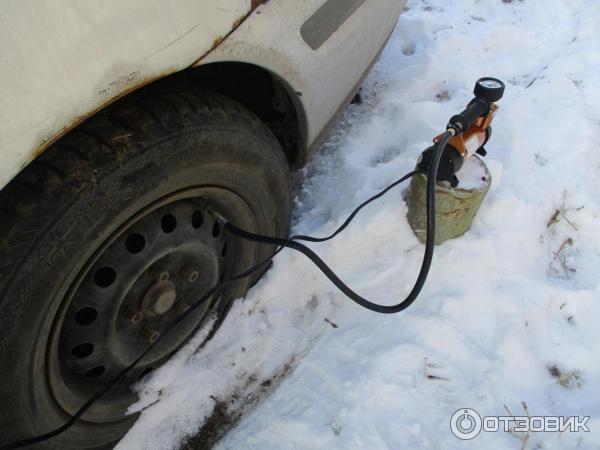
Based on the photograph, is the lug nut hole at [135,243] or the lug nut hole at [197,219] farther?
the lug nut hole at [197,219]

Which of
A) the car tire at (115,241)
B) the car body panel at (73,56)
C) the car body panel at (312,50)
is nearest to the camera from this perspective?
the car body panel at (73,56)

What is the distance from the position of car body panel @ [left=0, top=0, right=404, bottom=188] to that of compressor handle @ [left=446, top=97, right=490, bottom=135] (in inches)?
22.0

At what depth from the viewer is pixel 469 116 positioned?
1539 millimetres

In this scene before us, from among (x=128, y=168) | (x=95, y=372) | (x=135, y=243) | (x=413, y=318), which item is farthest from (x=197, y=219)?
(x=413, y=318)

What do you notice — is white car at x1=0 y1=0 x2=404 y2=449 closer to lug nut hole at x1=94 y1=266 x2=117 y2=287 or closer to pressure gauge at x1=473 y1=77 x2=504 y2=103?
lug nut hole at x1=94 y1=266 x2=117 y2=287

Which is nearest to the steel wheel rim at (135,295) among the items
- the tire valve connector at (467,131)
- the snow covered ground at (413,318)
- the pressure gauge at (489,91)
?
the snow covered ground at (413,318)

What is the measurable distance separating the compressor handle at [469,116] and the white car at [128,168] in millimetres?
424

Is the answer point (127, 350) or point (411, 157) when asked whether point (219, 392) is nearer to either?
point (127, 350)

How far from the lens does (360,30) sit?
5.35 feet

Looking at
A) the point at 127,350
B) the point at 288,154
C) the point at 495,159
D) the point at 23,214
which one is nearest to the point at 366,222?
the point at 288,154

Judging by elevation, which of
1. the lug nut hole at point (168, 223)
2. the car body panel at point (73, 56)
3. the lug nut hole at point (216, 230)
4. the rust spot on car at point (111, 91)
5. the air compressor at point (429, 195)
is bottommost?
the air compressor at point (429, 195)

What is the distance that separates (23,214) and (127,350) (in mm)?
573

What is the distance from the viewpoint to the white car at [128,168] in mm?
845

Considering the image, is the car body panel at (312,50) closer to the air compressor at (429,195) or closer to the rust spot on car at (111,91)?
the rust spot on car at (111,91)
